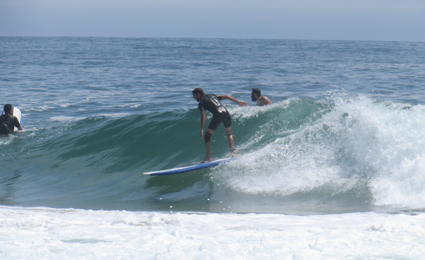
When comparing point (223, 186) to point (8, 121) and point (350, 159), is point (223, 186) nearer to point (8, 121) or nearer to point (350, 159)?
point (350, 159)

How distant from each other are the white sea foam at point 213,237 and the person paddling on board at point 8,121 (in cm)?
765

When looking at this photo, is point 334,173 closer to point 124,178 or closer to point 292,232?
point 292,232

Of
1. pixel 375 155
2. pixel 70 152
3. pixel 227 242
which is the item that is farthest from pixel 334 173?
pixel 70 152

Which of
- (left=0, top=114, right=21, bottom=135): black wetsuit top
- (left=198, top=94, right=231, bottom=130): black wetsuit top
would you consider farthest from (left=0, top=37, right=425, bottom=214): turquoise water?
(left=198, top=94, right=231, bottom=130): black wetsuit top

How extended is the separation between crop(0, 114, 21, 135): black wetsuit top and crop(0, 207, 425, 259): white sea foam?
7.72m

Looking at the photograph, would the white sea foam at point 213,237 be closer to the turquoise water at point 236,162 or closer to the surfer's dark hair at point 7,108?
Answer: the turquoise water at point 236,162

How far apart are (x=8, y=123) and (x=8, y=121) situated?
8 centimetres

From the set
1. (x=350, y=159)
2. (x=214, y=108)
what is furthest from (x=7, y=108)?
(x=350, y=159)

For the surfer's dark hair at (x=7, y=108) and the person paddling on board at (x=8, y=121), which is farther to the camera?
the person paddling on board at (x=8, y=121)

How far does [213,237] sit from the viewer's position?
4.59 m

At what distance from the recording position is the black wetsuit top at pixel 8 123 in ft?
40.1

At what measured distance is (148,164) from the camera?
954 centimetres

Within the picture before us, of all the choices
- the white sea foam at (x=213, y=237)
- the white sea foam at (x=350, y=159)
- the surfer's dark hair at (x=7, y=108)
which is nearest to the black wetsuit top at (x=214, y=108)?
the white sea foam at (x=350, y=159)

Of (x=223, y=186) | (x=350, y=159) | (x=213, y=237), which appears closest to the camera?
(x=213, y=237)
